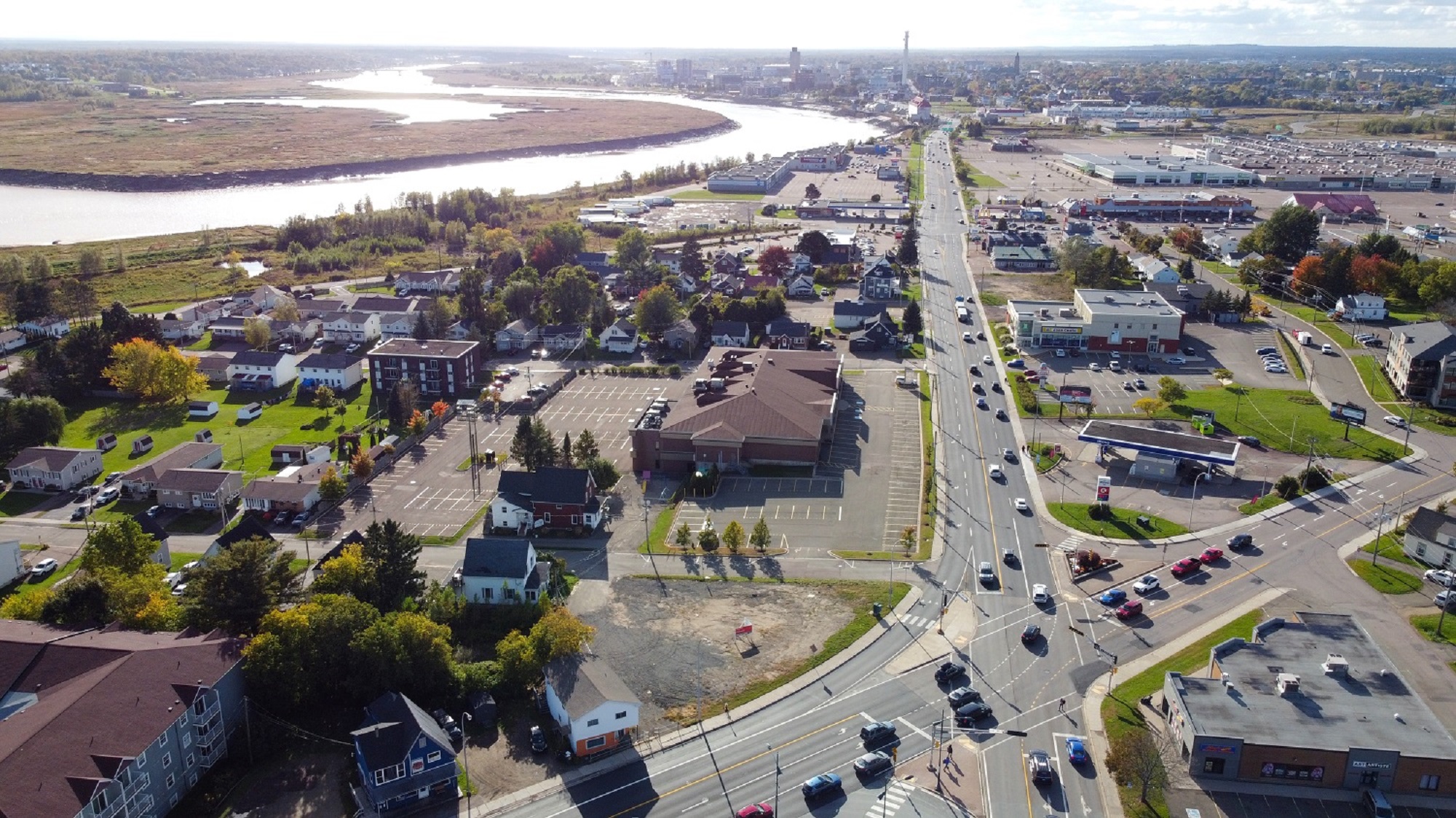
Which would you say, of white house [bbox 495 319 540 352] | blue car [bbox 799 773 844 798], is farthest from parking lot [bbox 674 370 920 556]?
white house [bbox 495 319 540 352]

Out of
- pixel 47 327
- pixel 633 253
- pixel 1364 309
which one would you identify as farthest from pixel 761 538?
pixel 47 327

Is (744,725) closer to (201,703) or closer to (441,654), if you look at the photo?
(441,654)

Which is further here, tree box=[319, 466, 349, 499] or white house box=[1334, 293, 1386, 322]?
white house box=[1334, 293, 1386, 322]

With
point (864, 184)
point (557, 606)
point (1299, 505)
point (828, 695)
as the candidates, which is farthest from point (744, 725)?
point (864, 184)

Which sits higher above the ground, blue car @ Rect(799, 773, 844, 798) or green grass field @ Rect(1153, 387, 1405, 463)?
green grass field @ Rect(1153, 387, 1405, 463)

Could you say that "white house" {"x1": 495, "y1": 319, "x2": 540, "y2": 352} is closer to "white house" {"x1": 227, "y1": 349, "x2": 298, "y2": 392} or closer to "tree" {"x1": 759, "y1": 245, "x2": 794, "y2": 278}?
"white house" {"x1": 227, "y1": 349, "x2": 298, "y2": 392}

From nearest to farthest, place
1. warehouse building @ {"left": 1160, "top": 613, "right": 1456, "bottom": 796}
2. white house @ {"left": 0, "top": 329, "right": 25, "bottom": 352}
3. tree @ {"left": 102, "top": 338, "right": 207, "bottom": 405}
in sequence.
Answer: warehouse building @ {"left": 1160, "top": 613, "right": 1456, "bottom": 796} < tree @ {"left": 102, "top": 338, "right": 207, "bottom": 405} < white house @ {"left": 0, "top": 329, "right": 25, "bottom": 352}
